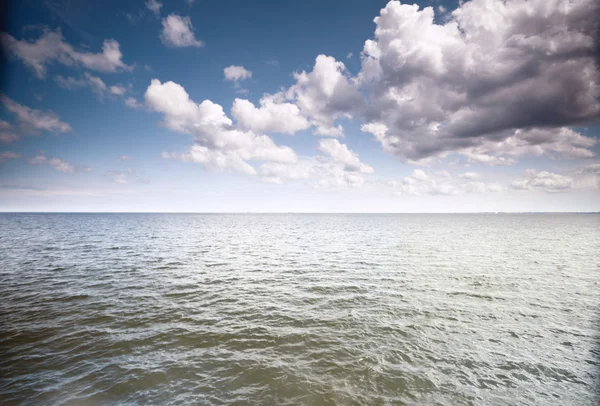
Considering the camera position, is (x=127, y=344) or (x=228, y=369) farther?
(x=127, y=344)

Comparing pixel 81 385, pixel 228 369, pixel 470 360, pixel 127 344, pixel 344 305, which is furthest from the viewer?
pixel 344 305

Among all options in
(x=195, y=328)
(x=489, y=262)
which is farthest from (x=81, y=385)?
(x=489, y=262)

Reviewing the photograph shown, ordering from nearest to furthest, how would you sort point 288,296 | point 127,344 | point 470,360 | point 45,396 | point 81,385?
point 45,396 → point 81,385 → point 470,360 → point 127,344 → point 288,296

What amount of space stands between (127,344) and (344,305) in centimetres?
1318

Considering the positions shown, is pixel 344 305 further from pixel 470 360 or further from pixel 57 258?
pixel 57 258

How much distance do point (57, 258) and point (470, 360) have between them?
4617cm

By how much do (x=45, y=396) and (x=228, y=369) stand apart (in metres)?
6.33

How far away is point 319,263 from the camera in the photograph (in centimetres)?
3222

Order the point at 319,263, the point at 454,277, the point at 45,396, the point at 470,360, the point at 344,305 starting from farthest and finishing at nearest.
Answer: the point at 319,263 → the point at 454,277 → the point at 344,305 → the point at 470,360 → the point at 45,396

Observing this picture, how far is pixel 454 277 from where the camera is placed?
25.8 m

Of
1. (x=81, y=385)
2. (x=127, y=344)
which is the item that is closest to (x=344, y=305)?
(x=127, y=344)

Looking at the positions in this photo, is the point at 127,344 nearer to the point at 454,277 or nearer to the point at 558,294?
the point at 454,277

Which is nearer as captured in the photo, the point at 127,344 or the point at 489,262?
the point at 127,344

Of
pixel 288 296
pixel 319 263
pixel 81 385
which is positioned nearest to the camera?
pixel 81 385
